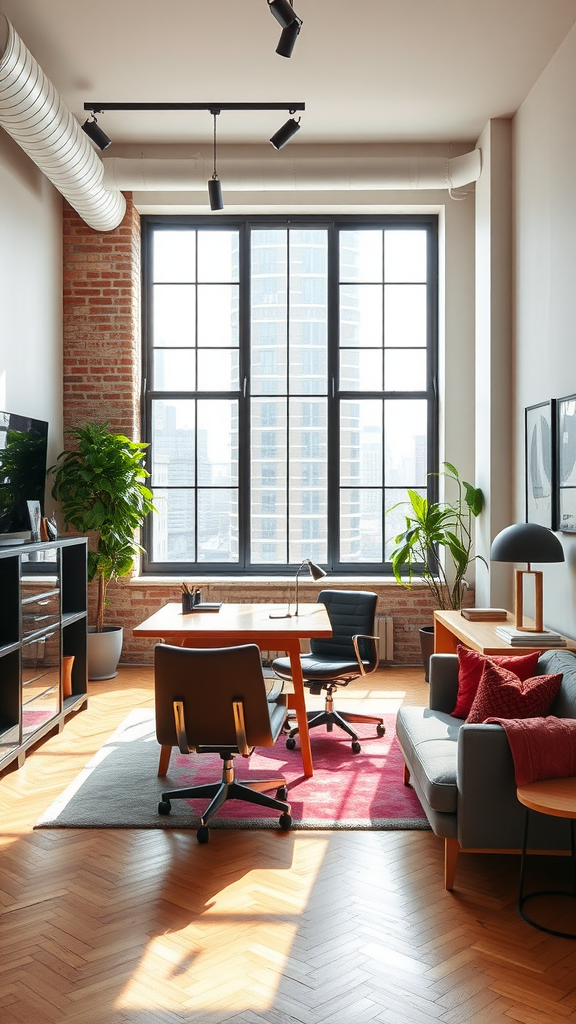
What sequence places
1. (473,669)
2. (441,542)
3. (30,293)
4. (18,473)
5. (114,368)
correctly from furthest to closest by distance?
(114,368)
(441,542)
(30,293)
(18,473)
(473,669)

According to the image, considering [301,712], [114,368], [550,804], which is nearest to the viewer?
[550,804]

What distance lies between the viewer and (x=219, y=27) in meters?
5.11

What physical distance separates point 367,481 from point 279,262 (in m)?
2.19

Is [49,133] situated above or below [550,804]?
above

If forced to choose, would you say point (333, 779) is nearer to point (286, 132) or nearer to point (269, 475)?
point (269, 475)

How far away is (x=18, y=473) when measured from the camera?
5355mm

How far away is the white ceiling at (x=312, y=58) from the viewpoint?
16.2 ft

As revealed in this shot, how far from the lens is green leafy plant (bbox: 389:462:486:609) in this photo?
6652 mm

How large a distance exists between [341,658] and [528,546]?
5.27 ft

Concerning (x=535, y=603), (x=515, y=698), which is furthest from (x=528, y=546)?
(x=515, y=698)

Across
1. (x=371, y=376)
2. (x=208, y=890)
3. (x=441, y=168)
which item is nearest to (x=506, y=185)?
(x=441, y=168)

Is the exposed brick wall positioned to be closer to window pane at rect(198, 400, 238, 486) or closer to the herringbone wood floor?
window pane at rect(198, 400, 238, 486)

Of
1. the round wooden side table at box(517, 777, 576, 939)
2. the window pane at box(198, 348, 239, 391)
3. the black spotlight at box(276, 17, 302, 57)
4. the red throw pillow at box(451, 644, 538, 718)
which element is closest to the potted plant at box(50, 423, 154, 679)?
the window pane at box(198, 348, 239, 391)

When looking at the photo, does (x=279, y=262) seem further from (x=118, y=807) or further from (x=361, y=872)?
(x=361, y=872)
